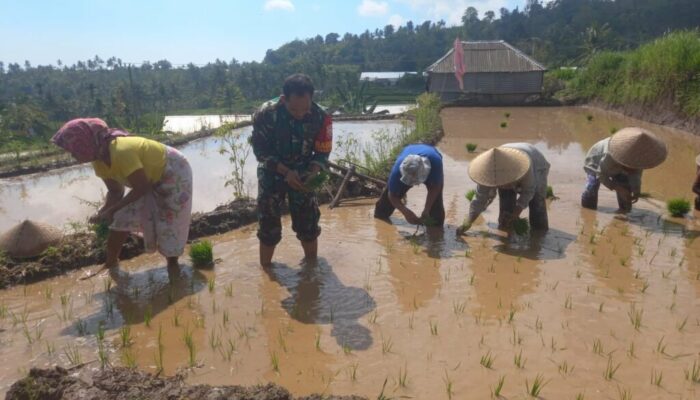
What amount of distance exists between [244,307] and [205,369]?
0.83m

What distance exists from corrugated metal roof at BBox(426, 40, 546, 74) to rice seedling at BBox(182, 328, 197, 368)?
2528cm

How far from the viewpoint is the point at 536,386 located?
97.9 inches

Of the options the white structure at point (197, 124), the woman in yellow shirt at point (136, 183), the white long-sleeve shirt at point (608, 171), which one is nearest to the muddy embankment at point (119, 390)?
the woman in yellow shirt at point (136, 183)

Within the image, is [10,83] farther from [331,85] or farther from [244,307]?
[244,307]

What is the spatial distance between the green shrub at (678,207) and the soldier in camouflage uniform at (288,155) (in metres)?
4.12

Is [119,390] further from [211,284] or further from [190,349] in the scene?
[211,284]

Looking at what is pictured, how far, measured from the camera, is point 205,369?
2.79 meters

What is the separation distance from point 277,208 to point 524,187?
2341mm

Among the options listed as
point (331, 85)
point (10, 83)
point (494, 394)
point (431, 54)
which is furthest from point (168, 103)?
point (431, 54)

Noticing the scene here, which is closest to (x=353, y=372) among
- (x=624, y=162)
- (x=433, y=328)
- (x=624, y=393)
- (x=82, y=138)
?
(x=433, y=328)

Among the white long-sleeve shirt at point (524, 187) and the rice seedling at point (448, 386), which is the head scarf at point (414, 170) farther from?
the rice seedling at point (448, 386)

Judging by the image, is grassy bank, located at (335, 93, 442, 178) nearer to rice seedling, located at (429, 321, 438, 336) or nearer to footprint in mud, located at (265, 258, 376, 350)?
footprint in mud, located at (265, 258, 376, 350)

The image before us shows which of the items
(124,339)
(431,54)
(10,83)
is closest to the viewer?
(124,339)

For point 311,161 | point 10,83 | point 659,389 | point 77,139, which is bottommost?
point 659,389
